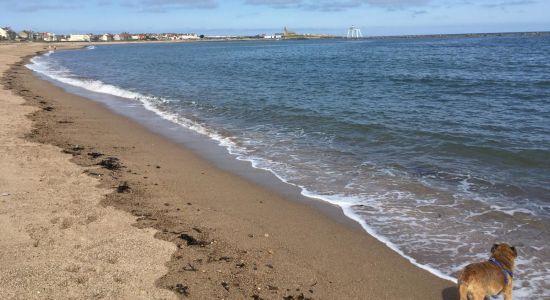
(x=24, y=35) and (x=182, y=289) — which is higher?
(x=24, y=35)

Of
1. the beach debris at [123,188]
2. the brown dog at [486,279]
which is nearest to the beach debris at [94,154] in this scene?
the beach debris at [123,188]

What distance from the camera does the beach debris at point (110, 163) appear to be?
932cm

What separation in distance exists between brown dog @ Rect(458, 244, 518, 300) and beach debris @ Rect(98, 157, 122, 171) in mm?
7266

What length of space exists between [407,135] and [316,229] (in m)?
7.31

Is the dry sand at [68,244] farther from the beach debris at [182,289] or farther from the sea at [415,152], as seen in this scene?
the sea at [415,152]

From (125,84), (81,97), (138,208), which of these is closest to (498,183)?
(138,208)

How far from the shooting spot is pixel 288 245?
20.2 feet

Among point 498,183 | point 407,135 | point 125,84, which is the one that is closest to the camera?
point 498,183

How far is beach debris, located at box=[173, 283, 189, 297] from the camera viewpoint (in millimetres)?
4766

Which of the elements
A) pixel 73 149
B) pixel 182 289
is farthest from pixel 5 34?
pixel 182 289

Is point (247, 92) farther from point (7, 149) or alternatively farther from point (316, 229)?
point (316, 229)

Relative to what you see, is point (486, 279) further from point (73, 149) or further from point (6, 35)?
point (6, 35)

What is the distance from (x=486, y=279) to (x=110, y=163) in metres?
7.90

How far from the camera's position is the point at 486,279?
4.29m
